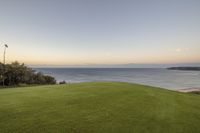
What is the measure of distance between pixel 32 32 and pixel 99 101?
18658mm

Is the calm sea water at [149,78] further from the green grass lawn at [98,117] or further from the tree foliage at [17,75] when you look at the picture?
the green grass lawn at [98,117]

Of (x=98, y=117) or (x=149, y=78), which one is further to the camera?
(x=149, y=78)

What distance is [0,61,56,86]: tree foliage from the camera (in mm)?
25250

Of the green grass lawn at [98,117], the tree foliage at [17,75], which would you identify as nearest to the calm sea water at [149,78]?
the tree foliage at [17,75]

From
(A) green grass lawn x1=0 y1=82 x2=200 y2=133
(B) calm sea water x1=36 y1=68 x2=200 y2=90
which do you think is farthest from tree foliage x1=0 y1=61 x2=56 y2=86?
(B) calm sea water x1=36 y1=68 x2=200 y2=90

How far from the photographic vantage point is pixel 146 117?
5.69 m

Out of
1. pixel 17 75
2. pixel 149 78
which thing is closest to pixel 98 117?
pixel 17 75

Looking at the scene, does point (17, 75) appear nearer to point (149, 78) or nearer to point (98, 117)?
point (98, 117)

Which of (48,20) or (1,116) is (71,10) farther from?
(1,116)

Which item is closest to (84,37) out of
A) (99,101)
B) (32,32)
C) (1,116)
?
(32,32)

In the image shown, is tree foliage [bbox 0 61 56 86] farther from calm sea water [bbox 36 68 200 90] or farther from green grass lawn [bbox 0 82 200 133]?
calm sea water [bbox 36 68 200 90]

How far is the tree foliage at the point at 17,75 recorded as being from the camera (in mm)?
25250

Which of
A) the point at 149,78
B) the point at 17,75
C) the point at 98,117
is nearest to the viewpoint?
the point at 98,117

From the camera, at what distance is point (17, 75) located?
26.7 meters
